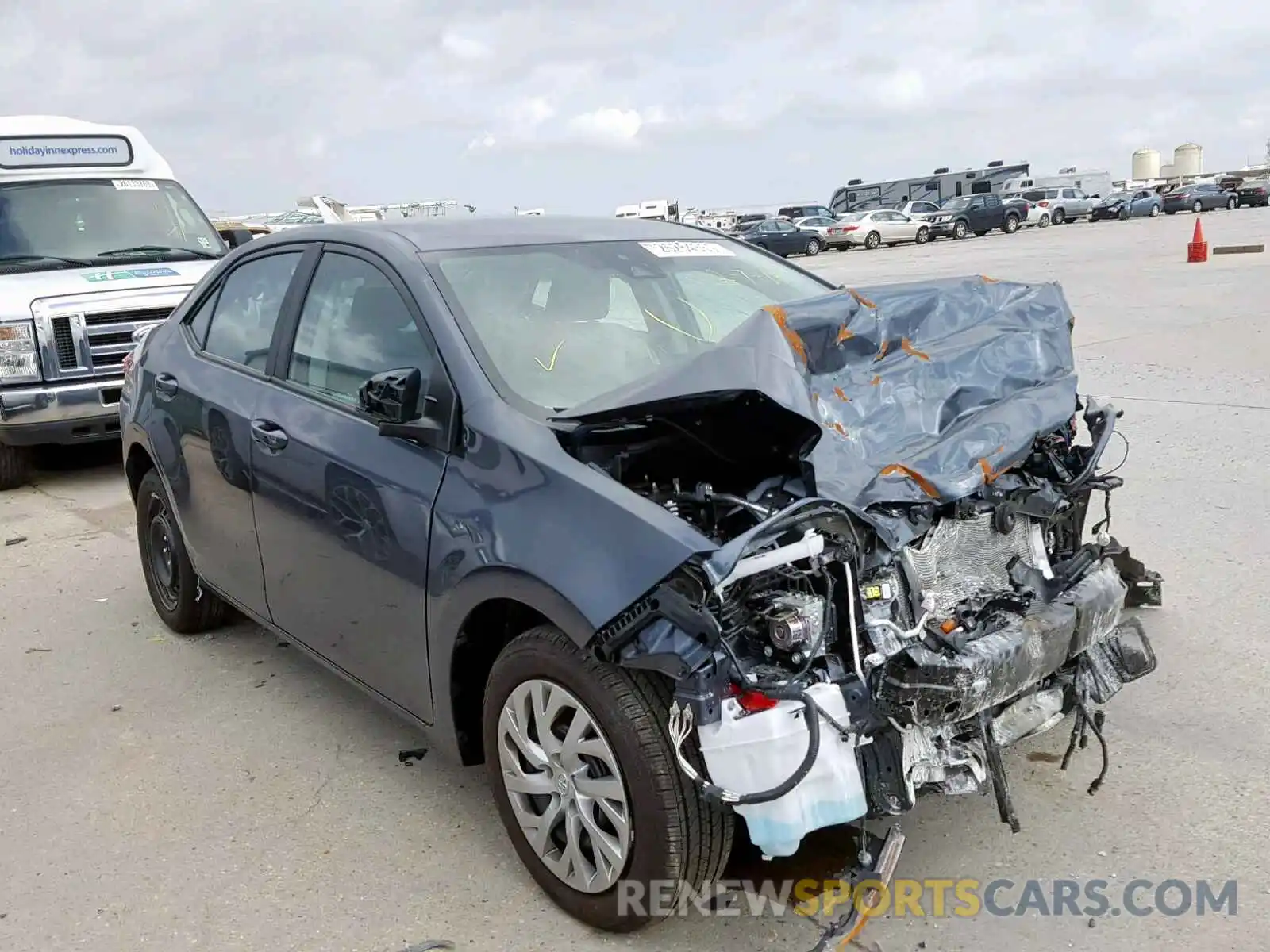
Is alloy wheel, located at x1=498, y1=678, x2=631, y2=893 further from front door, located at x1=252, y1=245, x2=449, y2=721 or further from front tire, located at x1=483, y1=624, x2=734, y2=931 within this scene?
front door, located at x1=252, y1=245, x2=449, y2=721

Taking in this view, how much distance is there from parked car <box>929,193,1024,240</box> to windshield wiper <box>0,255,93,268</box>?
36387 mm

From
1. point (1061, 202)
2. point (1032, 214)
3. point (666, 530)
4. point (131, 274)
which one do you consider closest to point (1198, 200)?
point (1061, 202)

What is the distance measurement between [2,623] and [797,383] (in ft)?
14.4

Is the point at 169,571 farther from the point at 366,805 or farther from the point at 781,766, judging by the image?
the point at 781,766

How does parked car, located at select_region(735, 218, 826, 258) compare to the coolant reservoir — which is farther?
parked car, located at select_region(735, 218, 826, 258)

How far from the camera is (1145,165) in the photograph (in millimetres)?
110062

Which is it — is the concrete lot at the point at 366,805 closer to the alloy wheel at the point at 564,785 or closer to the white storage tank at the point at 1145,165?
the alloy wheel at the point at 564,785

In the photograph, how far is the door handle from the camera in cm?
381

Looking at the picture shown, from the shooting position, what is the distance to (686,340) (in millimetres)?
3879

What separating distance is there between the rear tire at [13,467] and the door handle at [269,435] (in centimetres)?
525

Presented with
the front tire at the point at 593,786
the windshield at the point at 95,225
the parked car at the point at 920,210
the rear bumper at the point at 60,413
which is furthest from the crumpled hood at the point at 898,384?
the parked car at the point at 920,210

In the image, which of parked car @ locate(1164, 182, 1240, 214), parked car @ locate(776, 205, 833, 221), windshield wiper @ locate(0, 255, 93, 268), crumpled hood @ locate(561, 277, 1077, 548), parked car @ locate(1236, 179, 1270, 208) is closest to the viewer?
crumpled hood @ locate(561, 277, 1077, 548)

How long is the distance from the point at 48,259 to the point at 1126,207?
168 ft

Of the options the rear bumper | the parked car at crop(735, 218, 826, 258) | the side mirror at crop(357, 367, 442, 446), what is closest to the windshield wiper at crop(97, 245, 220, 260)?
the rear bumper
